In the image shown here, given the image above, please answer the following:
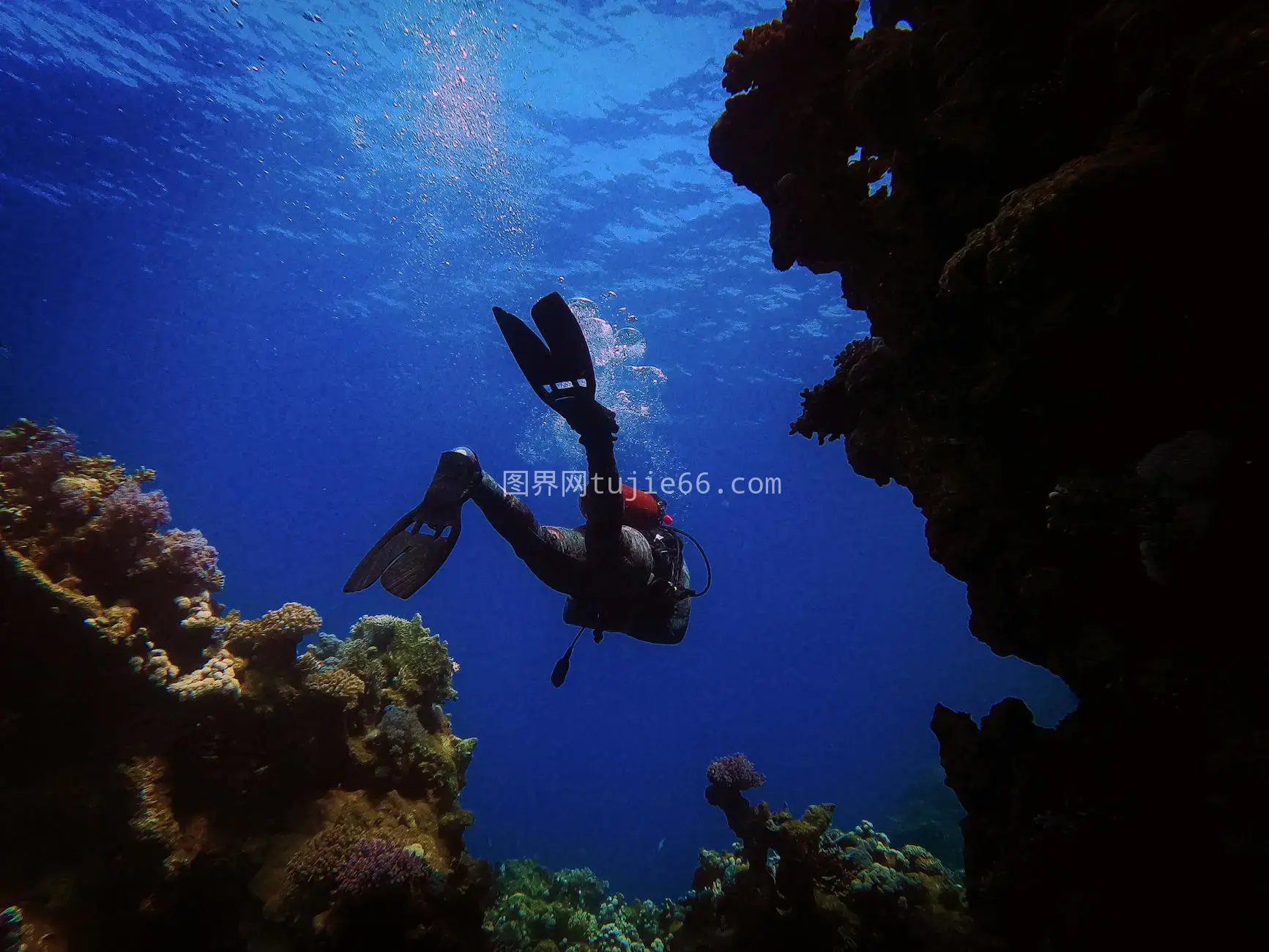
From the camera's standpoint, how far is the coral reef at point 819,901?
14.7ft

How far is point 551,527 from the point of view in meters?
5.73

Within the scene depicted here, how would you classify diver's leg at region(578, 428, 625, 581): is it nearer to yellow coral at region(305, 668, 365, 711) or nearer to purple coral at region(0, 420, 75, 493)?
yellow coral at region(305, 668, 365, 711)

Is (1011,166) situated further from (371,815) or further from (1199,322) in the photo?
(371,815)

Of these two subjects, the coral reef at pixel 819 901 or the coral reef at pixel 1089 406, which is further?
the coral reef at pixel 819 901

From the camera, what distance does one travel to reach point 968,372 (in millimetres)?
3424

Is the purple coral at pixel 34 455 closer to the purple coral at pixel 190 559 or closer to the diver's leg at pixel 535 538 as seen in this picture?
the purple coral at pixel 190 559

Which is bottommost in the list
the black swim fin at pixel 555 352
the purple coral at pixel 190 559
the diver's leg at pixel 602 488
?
the purple coral at pixel 190 559

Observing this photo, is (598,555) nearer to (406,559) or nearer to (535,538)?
(535,538)

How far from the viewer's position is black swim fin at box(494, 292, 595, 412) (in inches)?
185

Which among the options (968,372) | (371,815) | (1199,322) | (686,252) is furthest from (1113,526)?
(686,252)

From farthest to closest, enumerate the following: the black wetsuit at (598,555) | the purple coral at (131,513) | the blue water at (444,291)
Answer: the blue water at (444,291) → the black wetsuit at (598,555) → the purple coral at (131,513)

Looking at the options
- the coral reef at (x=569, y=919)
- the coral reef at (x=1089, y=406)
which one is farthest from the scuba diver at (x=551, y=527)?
the coral reef at (x=569, y=919)

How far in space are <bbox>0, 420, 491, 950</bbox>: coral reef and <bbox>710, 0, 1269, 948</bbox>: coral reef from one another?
4.40 meters

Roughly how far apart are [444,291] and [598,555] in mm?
32576
